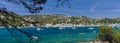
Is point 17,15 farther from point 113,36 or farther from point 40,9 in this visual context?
point 113,36

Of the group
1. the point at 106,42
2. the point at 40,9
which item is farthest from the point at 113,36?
the point at 40,9

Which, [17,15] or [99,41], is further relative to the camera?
[99,41]

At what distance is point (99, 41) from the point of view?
64125 mm

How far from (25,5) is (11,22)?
0.76m

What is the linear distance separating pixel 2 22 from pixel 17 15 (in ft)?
2.34

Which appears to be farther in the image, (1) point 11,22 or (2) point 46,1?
(2) point 46,1

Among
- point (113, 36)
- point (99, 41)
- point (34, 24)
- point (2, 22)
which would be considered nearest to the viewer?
point (2, 22)

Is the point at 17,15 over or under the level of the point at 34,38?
over

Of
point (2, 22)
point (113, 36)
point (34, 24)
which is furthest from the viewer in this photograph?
point (113, 36)

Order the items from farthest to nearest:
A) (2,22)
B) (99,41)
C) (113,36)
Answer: (99,41)
(113,36)
(2,22)

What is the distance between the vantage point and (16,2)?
31.7 ft

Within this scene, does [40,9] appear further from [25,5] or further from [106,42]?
Result: [106,42]

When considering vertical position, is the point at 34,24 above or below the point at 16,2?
below

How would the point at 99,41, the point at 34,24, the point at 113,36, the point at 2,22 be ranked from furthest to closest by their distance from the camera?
the point at 99,41 → the point at 113,36 → the point at 34,24 → the point at 2,22
